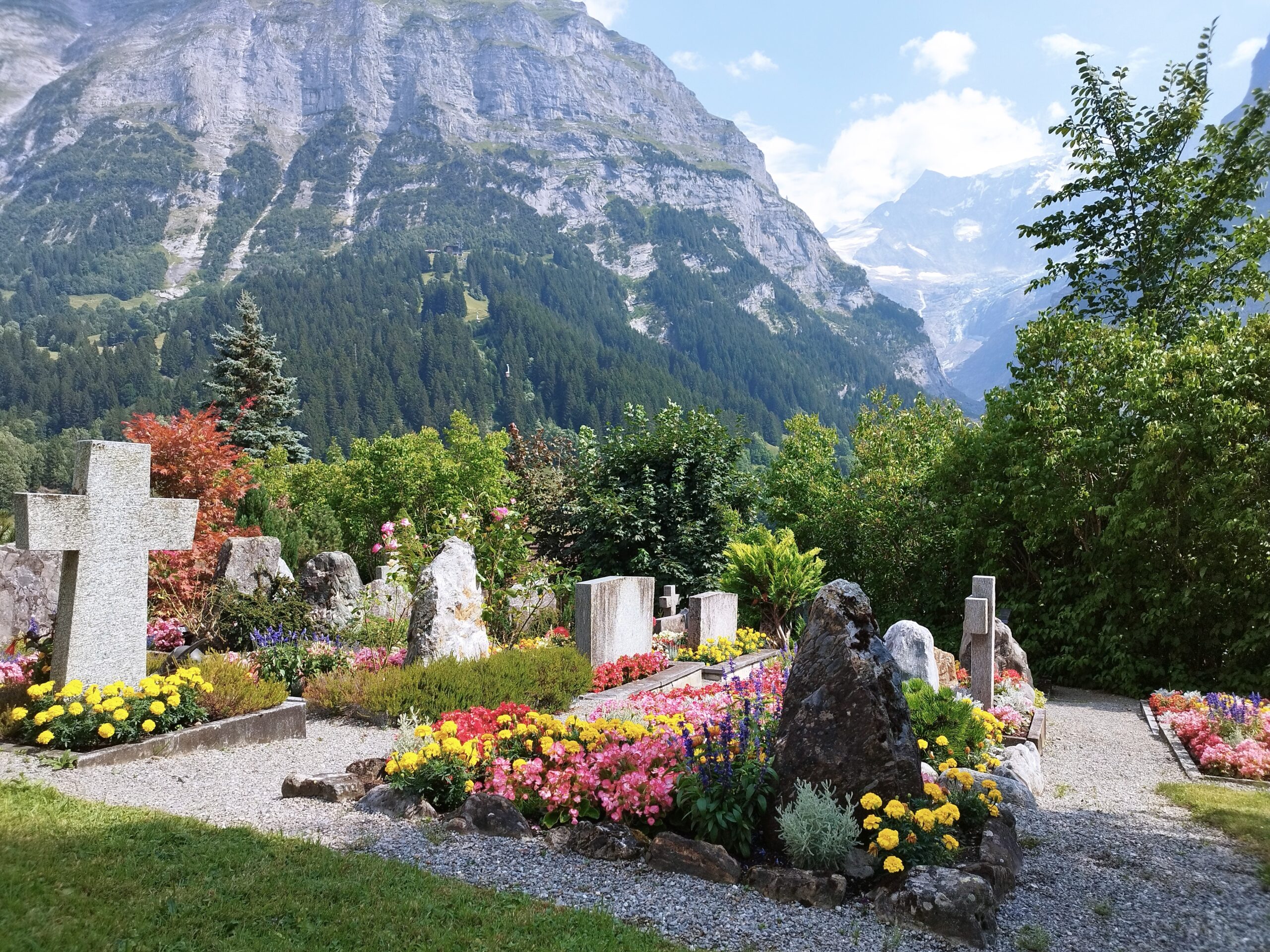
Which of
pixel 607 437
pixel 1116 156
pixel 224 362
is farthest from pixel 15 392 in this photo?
pixel 1116 156

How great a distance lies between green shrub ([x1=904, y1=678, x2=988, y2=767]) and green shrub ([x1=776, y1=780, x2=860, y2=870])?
2.33 m

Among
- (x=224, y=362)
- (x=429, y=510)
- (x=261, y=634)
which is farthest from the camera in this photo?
(x=224, y=362)

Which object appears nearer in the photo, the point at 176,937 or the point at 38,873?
the point at 176,937

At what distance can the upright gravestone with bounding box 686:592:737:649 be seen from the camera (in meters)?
11.7

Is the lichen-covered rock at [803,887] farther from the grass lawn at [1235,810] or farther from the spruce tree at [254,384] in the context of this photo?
the spruce tree at [254,384]

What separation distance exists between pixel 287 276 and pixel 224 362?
360 ft

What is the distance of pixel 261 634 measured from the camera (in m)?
9.51

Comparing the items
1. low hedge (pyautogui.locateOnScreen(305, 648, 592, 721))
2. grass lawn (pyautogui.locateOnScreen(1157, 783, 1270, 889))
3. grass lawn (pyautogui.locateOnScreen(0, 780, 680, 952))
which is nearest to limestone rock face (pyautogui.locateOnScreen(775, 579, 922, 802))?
grass lawn (pyautogui.locateOnScreen(0, 780, 680, 952))

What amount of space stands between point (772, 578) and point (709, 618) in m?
2.12

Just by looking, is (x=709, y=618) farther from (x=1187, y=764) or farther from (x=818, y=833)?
(x=818, y=833)

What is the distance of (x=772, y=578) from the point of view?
44.4ft

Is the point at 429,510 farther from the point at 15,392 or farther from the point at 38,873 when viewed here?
the point at 15,392

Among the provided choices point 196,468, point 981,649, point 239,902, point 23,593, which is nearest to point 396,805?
point 239,902

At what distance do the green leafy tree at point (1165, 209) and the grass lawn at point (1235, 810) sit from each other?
9.11 meters
